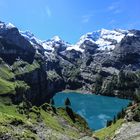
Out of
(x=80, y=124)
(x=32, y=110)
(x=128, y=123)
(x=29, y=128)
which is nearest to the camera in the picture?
(x=29, y=128)

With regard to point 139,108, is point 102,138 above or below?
below

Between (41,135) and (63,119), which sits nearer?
(41,135)

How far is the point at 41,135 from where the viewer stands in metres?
89.1

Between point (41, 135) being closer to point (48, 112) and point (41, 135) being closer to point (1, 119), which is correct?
point (1, 119)

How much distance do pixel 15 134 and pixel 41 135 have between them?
1357 centimetres

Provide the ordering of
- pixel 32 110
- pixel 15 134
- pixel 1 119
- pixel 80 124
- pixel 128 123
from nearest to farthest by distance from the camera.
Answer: pixel 15 134, pixel 1 119, pixel 32 110, pixel 128 123, pixel 80 124

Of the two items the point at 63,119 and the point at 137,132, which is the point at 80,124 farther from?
the point at 137,132

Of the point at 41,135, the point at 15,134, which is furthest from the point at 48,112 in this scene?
the point at 15,134

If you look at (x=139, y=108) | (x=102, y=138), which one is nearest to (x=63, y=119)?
(x=102, y=138)

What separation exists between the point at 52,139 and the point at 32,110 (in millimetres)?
→ 30489

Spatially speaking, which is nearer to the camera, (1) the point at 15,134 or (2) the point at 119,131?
(1) the point at 15,134

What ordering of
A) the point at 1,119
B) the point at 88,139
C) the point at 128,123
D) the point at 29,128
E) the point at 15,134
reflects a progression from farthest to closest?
the point at 128,123
the point at 88,139
the point at 29,128
the point at 1,119
the point at 15,134

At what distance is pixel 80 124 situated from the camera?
141250 millimetres

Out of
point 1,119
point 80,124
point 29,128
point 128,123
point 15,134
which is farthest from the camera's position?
point 80,124
